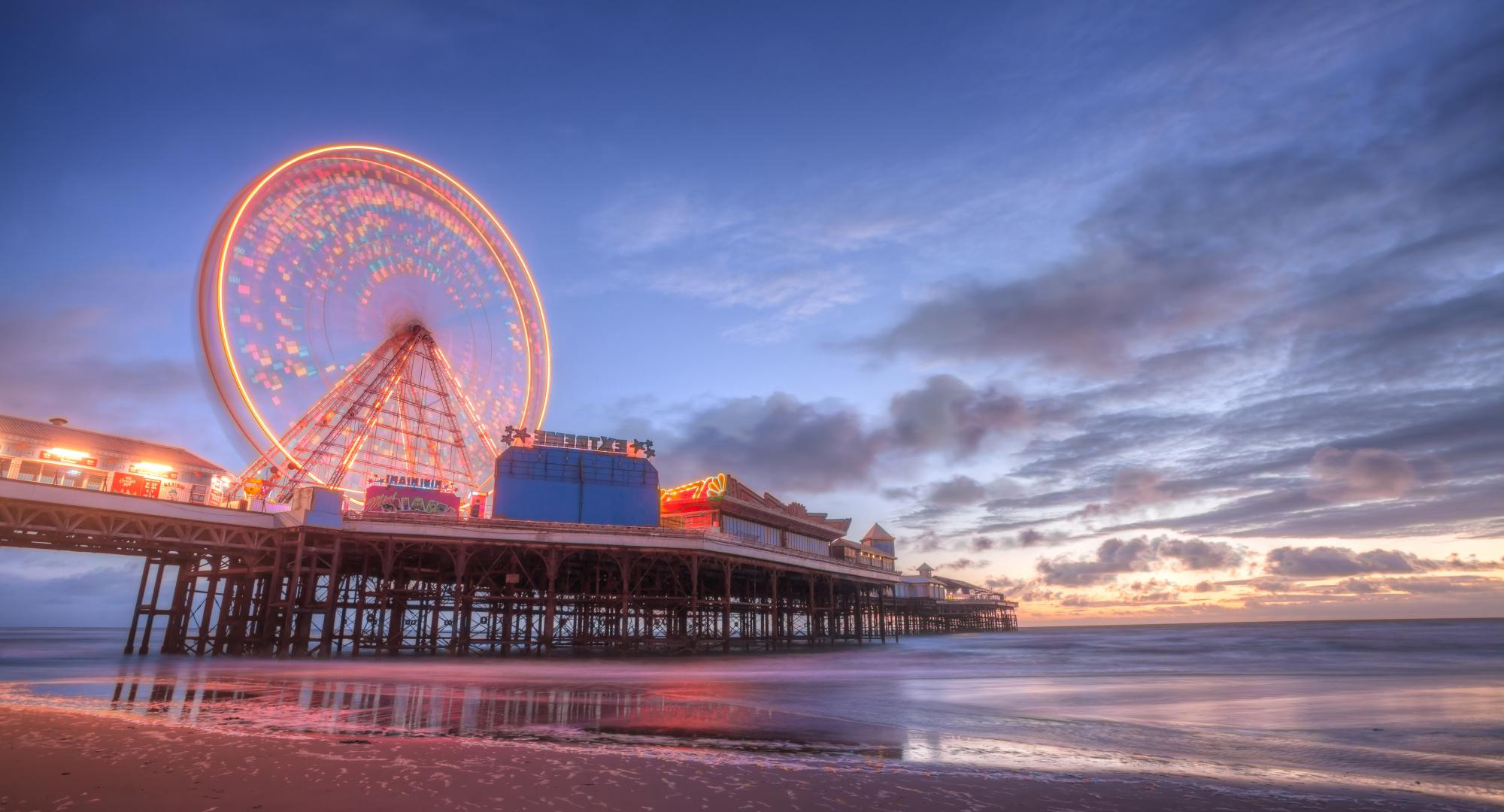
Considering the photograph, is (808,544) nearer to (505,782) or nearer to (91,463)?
(91,463)

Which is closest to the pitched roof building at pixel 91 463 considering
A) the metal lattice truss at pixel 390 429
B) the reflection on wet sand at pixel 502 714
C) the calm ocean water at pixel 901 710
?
the metal lattice truss at pixel 390 429

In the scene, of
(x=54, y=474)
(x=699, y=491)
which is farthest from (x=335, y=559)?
(x=699, y=491)

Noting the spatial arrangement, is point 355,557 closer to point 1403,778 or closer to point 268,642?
point 268,642

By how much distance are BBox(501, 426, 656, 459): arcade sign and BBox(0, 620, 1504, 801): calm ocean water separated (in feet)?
74.8

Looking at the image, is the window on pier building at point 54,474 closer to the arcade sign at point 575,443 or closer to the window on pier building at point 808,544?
the arcade sign at point 575,443

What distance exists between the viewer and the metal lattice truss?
45.0 meters

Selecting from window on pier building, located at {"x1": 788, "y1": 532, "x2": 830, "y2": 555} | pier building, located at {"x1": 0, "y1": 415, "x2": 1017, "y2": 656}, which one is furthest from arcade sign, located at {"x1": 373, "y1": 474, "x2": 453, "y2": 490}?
window on pier building, located at {"x1": 788, "y1": 532, "x2": 830, "y2": 555}

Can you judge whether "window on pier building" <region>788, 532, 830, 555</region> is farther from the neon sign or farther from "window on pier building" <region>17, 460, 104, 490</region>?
"window on pier building" <region>17, 460, 104, 490</region>

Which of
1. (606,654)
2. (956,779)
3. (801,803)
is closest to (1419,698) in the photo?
(956,779)

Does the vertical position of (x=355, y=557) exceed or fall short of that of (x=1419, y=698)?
it exceeds it

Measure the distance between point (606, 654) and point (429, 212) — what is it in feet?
110

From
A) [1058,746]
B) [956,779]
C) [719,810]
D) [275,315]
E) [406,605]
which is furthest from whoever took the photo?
[406,605]

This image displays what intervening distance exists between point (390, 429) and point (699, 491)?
1016 inches

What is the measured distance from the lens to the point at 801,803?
8.23 m
